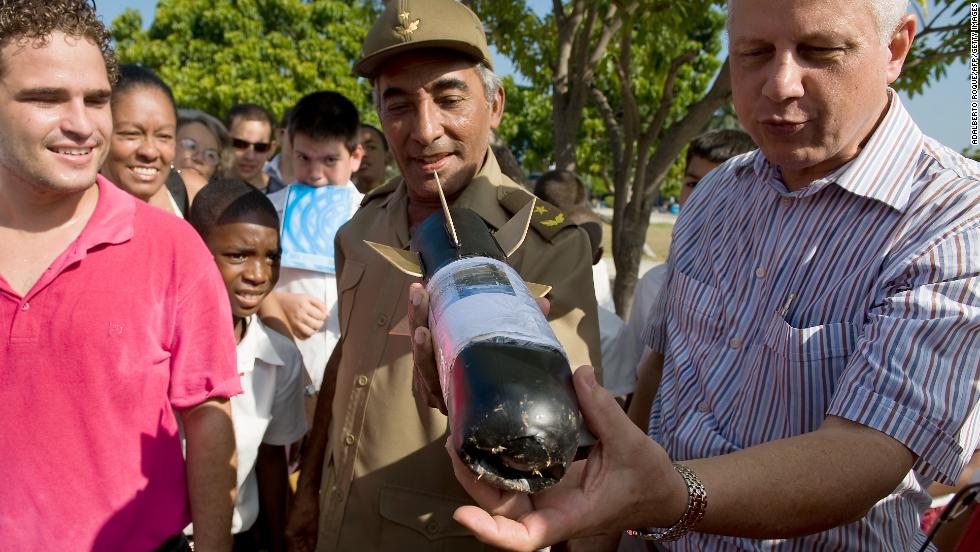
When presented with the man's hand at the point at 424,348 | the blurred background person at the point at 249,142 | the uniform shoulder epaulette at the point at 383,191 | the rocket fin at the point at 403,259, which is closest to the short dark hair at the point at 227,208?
the uniform shoulder epaulette at the point at 383,191

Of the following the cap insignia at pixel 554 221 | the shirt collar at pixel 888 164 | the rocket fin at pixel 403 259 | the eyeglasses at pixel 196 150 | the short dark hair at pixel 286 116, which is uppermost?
the short dark hair at pixel 286 116

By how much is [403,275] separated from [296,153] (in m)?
2.46

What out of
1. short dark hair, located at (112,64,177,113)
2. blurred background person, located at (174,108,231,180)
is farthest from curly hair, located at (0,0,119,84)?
blurred background person, located at (174,108,231,180)

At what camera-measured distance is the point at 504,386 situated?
3.78 ft

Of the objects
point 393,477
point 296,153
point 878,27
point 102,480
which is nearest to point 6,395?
point 102,480

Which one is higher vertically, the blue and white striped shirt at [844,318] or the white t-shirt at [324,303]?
the blue and white striped shirt at [844,318]

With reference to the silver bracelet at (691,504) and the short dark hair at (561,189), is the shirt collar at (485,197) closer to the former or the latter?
the silver bracelet at (691,504)

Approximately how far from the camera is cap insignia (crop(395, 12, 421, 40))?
7.52ft

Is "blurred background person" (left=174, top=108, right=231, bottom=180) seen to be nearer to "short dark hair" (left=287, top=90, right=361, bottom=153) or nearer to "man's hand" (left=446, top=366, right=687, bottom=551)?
"short dark hair" (left=287, top=90, right=361, bottom=153)

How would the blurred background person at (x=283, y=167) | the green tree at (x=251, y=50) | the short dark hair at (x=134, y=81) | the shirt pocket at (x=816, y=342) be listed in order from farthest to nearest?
the green tree at (x=251, y=50) → the blurred background person at (x=283, y=167) → the short dark hair at (x=134, y=81) → the shirt pocket at (x=816, y=342)

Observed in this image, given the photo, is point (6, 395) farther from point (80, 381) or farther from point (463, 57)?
point (463, 57)

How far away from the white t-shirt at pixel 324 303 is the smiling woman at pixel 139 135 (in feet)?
2.78

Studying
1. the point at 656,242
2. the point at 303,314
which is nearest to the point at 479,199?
the point at 303,314

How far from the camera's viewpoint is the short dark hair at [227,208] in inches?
135
